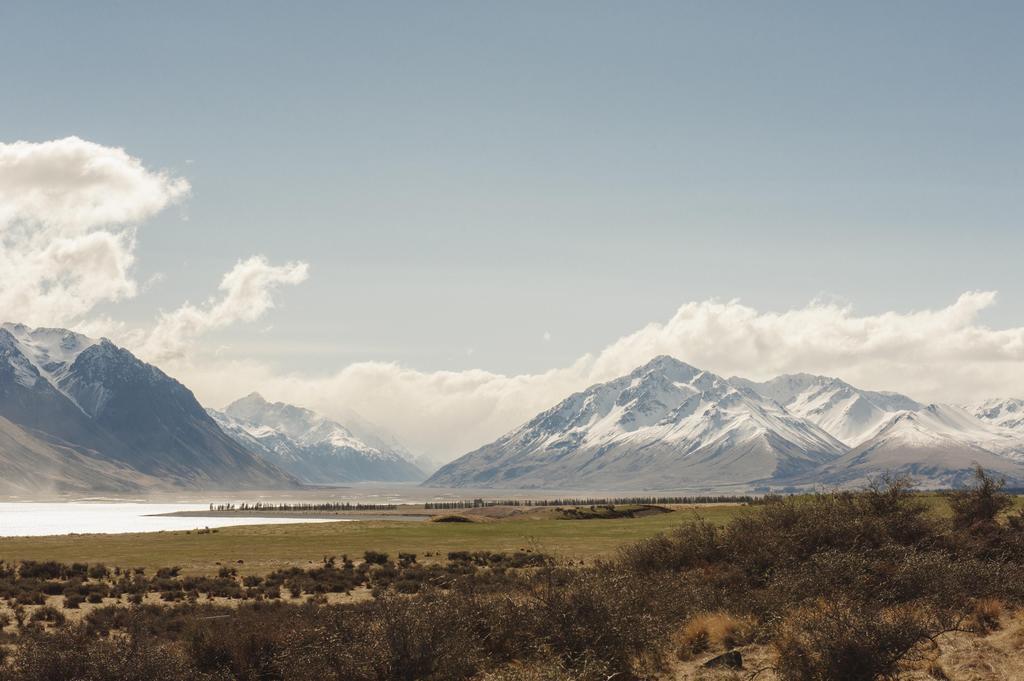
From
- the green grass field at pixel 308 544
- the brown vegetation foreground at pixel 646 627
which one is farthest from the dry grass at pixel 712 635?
the green grass field at pixel 308 544

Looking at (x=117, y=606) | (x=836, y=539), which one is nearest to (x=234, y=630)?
(x=117, y=606)

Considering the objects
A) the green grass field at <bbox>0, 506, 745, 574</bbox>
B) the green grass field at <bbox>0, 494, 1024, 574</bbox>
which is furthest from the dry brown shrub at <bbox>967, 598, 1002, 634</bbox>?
the green grass field at <bbox>0, 506, 745, 574</bbox>

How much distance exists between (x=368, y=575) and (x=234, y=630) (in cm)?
2317

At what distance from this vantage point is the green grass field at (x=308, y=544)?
2182 inches

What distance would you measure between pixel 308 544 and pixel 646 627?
50.7 metres

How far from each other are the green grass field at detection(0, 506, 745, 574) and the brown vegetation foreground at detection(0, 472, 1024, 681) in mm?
19992

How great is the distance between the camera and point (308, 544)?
6812 centimetres

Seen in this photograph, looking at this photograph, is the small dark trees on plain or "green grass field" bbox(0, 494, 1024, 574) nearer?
the small dark trees on plain

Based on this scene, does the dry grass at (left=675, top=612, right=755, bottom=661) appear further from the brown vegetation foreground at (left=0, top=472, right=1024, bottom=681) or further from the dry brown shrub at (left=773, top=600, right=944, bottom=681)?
the dry brown shrub at (left=773, top=600, right=944, bottom=681)

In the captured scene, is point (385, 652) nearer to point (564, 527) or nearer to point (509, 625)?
point (509, 625)

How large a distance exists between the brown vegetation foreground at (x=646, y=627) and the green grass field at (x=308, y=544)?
19992mm

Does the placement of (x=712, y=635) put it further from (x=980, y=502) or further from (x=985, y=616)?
(x=980, y=502)

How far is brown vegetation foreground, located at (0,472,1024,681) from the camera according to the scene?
19.3 metres

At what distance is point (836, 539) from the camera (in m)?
31.7
